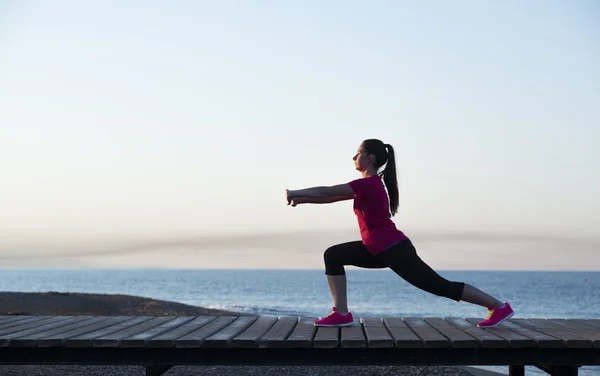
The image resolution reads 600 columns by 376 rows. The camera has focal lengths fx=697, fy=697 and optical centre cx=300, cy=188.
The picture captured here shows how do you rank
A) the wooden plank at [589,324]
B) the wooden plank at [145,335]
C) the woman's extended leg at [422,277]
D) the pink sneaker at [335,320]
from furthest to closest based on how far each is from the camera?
the wooden plank at [589,324] → the pink sneaker at [335,320] → the woman's extended leg at [422,277] → the wooden plank at [145,335]

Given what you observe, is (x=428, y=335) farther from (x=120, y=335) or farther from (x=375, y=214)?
(x=120, y=335)

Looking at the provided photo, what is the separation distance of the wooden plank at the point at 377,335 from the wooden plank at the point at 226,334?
1118 millimetres

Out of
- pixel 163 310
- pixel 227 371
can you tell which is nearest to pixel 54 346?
pixel 227 371

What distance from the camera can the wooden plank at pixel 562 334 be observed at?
5.61 m

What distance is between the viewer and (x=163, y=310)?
23500mm

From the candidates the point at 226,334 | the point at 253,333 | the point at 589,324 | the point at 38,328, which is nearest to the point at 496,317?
the point at 589,324

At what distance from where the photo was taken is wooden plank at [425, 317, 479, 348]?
18.1 ft

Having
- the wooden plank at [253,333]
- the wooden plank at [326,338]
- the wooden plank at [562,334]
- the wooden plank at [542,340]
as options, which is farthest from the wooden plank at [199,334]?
the wooden plank at [562,334]

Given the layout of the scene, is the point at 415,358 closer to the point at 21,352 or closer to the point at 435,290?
the point at 435,290

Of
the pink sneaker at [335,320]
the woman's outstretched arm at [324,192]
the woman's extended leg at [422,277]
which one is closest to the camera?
the woman's outstretched arm at [324,192]

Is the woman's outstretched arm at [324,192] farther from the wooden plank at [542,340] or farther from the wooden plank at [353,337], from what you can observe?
the wooden plank at [542,340]

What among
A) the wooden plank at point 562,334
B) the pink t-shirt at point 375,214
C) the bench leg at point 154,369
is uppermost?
the pink t-shirt at point 375,214

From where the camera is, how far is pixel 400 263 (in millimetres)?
6184

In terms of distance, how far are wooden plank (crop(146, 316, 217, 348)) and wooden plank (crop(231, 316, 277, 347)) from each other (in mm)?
498
